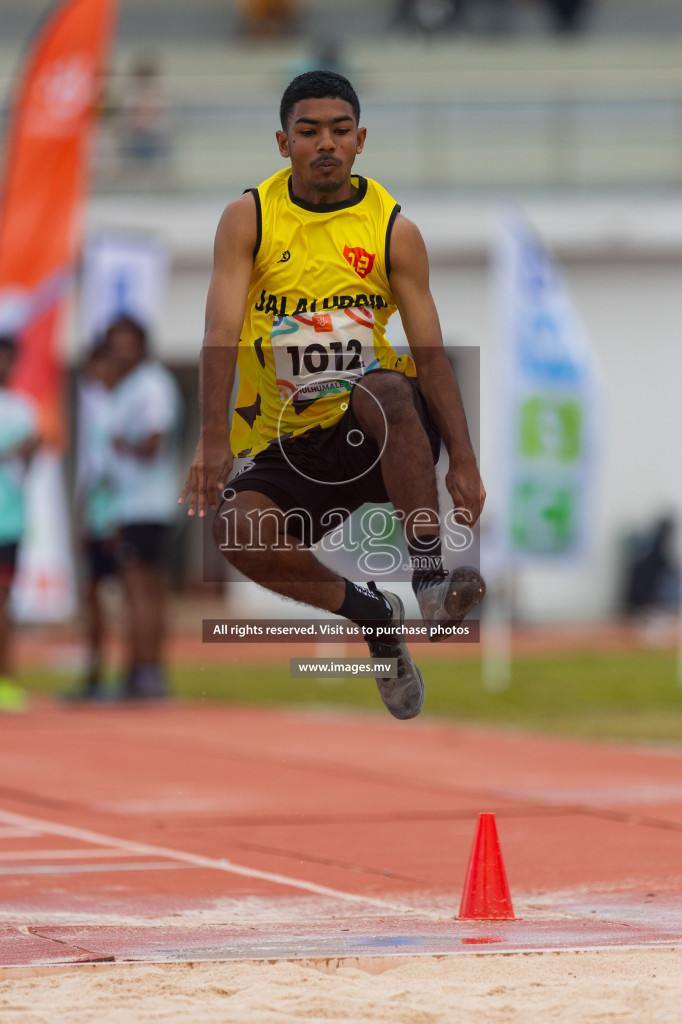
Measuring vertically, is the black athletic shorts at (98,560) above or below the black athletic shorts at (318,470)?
above

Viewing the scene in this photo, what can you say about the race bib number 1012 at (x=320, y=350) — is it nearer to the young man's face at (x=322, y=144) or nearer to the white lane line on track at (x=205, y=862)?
the young man's face at (x=322, y=144)

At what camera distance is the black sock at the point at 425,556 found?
540 cm

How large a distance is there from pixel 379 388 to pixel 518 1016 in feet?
6.72

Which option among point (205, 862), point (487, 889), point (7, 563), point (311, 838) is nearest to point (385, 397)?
point (487, 889)

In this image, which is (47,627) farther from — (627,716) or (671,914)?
(671,914)

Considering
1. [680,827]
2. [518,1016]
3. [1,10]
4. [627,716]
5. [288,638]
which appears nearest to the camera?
[518,1016]

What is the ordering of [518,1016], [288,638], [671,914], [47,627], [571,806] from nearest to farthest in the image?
1. [518,1016]
2. [671,914]
3. [288,638]
4. [571,806]
5. [47,627]

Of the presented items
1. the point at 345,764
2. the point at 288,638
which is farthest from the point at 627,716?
the point at 288,638

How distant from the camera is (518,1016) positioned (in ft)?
13.3

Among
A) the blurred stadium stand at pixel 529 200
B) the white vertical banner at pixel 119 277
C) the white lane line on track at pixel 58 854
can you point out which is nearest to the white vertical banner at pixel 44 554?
the white vertical banner at pixel 119 277

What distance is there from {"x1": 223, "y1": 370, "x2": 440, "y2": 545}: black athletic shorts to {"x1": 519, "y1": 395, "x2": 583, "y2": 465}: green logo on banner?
786cm

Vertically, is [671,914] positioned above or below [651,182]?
below

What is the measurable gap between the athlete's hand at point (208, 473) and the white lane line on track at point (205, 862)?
1.46m

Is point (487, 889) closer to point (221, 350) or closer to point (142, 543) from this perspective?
point (221, 350)
